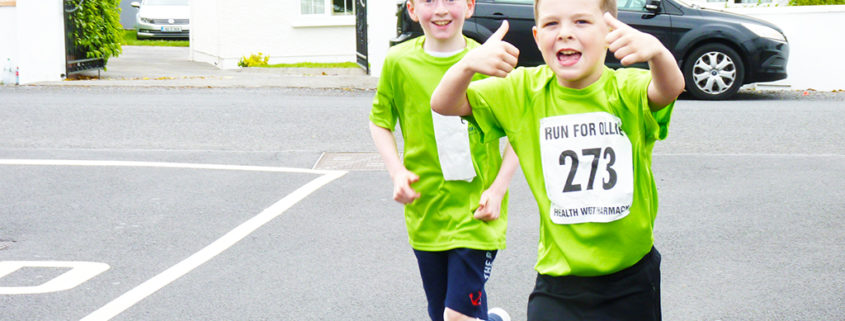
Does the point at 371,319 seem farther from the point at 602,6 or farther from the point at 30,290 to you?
the point at 602,6

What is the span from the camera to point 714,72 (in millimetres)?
13531

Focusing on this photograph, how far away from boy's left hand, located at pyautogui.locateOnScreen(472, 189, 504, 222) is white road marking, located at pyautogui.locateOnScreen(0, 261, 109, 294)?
3087 millimetres

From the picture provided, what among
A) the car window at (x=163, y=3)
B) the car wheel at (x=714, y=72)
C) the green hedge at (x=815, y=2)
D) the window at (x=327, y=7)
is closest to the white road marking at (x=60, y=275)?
the car wheel at (x=714, y=72)

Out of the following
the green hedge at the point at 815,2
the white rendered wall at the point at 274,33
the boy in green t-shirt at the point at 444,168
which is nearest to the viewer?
the boy in green t-shirt at the point at 444,168

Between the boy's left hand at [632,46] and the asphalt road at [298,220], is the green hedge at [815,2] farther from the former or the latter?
the boy's left hand at [632,46]

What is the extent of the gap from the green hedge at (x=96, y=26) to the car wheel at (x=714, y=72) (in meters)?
9.49

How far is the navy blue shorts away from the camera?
3.67 meters

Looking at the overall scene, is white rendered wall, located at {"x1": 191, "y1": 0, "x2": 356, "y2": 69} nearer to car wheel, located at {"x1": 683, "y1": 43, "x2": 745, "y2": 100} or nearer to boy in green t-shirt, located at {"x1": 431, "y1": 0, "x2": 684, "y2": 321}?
car wheel, located at {"x1": 683, "y1": 43, "x2": 745, "y2": 100}

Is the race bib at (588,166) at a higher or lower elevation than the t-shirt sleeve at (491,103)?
lower

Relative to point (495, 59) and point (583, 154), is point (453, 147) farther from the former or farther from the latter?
point (495, 59)

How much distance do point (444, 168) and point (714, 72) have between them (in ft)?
34.8

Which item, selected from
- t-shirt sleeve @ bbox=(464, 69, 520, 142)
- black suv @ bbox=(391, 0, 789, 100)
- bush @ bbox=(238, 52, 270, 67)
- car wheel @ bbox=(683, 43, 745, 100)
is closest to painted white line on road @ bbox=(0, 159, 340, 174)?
black suv @ bbox=(391, 0, 789, 100)

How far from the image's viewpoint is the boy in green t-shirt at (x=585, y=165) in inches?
110

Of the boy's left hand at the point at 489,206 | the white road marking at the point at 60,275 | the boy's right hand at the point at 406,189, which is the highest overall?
the boy's right hand at the point at 406,189
